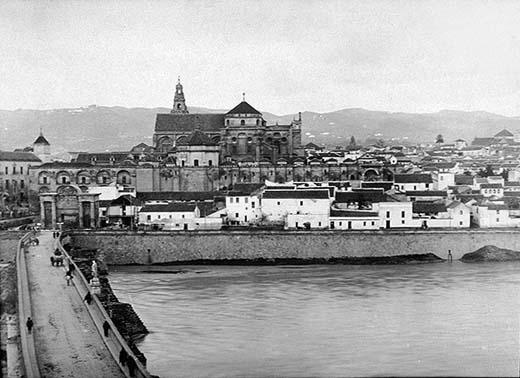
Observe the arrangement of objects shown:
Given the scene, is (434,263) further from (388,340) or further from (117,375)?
(117,375)

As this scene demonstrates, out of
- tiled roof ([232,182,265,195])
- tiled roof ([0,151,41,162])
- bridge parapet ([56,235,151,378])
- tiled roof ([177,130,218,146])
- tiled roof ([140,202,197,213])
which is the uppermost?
tiled roof ([177,130,218,146])

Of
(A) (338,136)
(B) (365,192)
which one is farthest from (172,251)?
(A) (338,136)

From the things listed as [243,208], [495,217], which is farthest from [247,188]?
[495,217]

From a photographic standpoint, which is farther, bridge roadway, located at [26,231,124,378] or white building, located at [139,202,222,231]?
white building, located at [139,202,222,231]

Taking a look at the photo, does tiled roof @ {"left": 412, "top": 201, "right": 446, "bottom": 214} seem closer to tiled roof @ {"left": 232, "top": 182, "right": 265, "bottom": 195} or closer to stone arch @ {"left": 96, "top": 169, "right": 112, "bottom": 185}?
tiled roof @ {"left": 232, "top": 182, "right": 265, "bottom": 195}

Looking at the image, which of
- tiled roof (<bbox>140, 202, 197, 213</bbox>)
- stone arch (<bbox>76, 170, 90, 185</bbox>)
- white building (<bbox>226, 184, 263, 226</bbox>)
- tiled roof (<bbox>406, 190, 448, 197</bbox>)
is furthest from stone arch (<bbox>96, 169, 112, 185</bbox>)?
tiled roof (<bbox>406, 190, 448, 197</bbox>)

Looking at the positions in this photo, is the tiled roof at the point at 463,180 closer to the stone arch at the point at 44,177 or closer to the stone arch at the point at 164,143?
the stone arch at the point at 164,143
